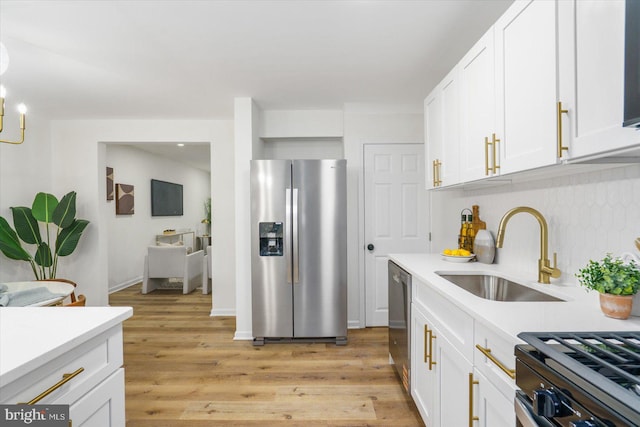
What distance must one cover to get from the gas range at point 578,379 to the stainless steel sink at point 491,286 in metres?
0.83

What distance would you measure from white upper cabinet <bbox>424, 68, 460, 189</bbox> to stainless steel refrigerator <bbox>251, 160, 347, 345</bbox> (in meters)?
0.95

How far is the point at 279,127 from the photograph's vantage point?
3.92 metres

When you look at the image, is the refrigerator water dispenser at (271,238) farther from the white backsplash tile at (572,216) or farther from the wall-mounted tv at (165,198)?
the wall-mounted tv at (165,198)

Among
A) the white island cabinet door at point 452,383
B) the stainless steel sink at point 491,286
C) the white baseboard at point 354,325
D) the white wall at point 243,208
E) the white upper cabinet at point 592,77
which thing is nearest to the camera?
the white upper cabinet at point 592,77

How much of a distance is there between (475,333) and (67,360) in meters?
1.38

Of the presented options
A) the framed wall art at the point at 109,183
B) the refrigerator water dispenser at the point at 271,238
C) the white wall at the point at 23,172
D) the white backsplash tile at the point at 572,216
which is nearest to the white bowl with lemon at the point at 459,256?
the white backsplash tile at the point at 572,216

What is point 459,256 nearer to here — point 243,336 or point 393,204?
point 393,204

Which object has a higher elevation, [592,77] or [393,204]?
[592,77]

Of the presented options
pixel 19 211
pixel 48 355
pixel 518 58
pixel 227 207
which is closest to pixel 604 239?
pixel 518 58

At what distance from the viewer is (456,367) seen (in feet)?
4.77

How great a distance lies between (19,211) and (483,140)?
4.62 metres

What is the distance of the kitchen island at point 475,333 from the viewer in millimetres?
1061

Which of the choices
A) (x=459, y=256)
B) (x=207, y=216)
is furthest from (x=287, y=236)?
(x=207, y=216)

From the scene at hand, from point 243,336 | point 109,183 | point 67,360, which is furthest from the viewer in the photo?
point 109,183
